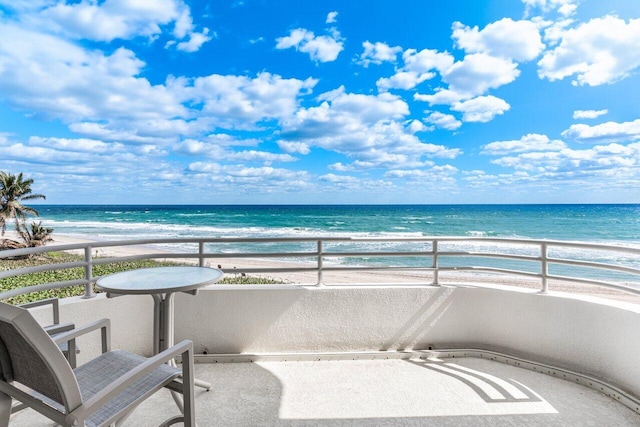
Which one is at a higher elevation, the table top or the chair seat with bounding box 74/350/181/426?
the table top

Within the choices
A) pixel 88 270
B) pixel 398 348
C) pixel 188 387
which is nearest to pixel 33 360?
pixel 188 387

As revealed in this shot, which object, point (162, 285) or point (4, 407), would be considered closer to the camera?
point (4, 407)

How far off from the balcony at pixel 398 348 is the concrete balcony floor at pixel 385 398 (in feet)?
0.04

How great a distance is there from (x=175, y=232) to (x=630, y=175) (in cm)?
4575

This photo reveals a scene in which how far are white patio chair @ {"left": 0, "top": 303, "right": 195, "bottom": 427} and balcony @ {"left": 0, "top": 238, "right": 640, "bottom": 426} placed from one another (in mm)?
782

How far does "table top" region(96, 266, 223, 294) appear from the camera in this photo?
1.77m

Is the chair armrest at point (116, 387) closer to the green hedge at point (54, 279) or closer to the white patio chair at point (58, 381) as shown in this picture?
the white patio chair at point (58, 381)

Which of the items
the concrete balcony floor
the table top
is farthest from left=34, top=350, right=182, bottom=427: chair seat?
the concrete balcony floor

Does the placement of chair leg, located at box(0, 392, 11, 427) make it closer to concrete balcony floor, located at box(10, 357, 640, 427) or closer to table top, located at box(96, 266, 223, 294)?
table top, located at box(96, 266, 223, 294)

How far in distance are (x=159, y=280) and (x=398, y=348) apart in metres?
2.04

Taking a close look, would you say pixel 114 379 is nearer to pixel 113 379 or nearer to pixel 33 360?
pixel 113 379

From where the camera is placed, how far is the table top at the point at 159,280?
1.77 meters

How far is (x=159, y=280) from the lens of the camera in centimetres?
198

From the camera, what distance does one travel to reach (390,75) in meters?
24.4
